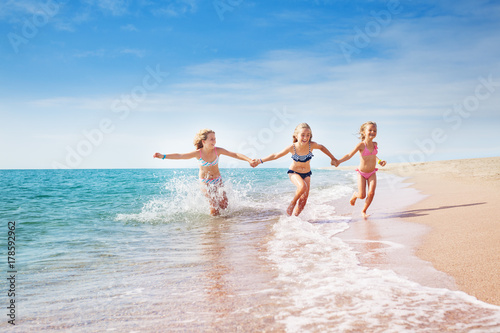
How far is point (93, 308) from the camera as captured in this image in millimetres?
3238

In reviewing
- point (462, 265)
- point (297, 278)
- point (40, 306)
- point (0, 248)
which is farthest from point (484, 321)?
point (0, 248)

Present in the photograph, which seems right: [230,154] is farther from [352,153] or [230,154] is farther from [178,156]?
[352,153]

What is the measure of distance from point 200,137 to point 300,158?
9.20ft

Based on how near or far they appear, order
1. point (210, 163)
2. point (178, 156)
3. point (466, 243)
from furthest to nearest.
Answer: point (210, 163) < point (178, 156) < point (466, 243)

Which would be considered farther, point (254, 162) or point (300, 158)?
point (254, 162)

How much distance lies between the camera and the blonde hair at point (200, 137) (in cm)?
917

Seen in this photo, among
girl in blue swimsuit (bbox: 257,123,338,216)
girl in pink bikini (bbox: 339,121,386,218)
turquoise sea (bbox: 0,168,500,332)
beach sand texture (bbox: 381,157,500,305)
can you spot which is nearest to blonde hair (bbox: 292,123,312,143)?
girl in blue swimsuit (bbox: 257,123,338,216)

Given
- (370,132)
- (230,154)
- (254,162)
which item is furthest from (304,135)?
(230,154)

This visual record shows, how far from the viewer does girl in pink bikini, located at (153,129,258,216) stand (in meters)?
9.18

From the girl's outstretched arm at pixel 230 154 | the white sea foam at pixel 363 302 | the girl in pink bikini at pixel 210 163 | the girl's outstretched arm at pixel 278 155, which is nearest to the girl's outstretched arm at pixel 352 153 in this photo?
the girl's outstretched arm at pixel 278 155

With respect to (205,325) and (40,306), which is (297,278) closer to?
(205,325)

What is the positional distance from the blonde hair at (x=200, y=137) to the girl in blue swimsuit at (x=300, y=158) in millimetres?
1721

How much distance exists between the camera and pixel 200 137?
9.20m

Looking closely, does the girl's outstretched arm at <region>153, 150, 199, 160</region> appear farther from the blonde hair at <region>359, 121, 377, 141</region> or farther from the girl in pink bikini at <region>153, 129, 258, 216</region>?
the blonde hair at <region>359, 121, 377, 141</region>
